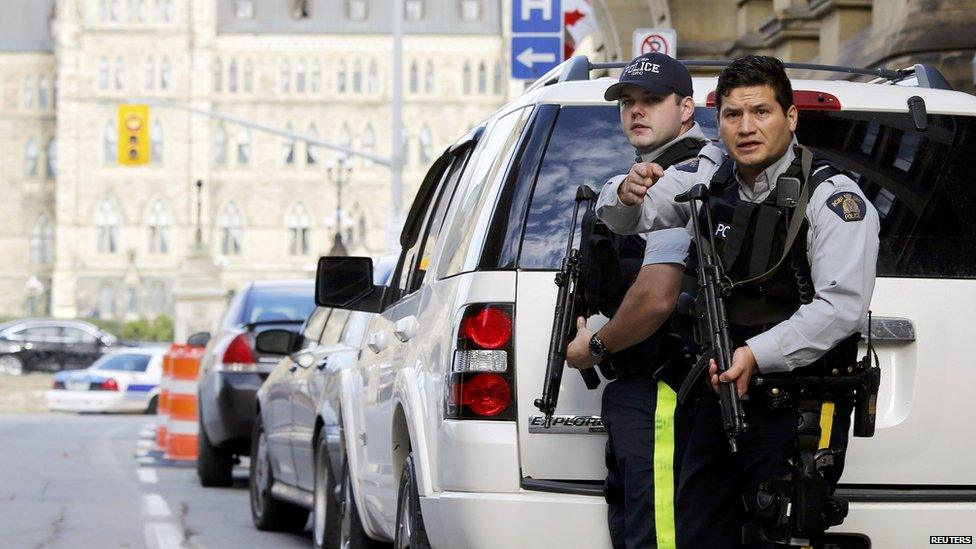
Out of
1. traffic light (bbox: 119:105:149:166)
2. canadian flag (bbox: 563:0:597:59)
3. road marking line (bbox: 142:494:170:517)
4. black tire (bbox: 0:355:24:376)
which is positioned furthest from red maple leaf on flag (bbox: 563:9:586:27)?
black tire (bbox: 0:355:24:376)

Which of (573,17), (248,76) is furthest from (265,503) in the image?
(248,76)

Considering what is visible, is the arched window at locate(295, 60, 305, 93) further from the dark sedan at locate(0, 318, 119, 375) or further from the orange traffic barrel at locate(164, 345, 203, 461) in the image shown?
the orange traffic barrel at locate(164, 345, 203, 461)

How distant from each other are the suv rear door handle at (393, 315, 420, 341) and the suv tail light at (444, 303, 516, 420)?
2.73 feet

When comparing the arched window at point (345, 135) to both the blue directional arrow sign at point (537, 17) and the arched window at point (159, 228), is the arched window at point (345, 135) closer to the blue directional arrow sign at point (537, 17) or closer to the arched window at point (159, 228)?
the arched window at point (159, 228)

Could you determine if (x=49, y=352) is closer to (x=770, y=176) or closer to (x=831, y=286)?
(x=770, y=176)

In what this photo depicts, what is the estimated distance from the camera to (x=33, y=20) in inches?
4916

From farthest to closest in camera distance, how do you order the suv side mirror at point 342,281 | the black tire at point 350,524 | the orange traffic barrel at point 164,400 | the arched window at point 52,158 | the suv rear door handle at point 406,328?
the arched window at point 52,158 → the orange traffic barrel at point 164,400 → the black tire at point 350,524 → the suv side mirror at point 342,281 → the suv rear door handle at point 406,328

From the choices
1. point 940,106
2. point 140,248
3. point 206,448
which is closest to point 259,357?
point 206,448

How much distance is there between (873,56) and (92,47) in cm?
10447

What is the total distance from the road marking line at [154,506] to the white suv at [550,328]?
7326 millimetres

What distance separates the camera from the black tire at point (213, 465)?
15.4 metres

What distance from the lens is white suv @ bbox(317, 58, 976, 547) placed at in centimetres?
514

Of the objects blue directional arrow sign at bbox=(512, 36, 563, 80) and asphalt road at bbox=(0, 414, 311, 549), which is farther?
blue directional arrow sign at bbox=(512, 36, 563, 80)

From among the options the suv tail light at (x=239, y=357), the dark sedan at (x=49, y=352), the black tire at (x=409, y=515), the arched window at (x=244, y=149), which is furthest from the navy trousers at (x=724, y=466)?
the arched window at (x=244, y=149)
